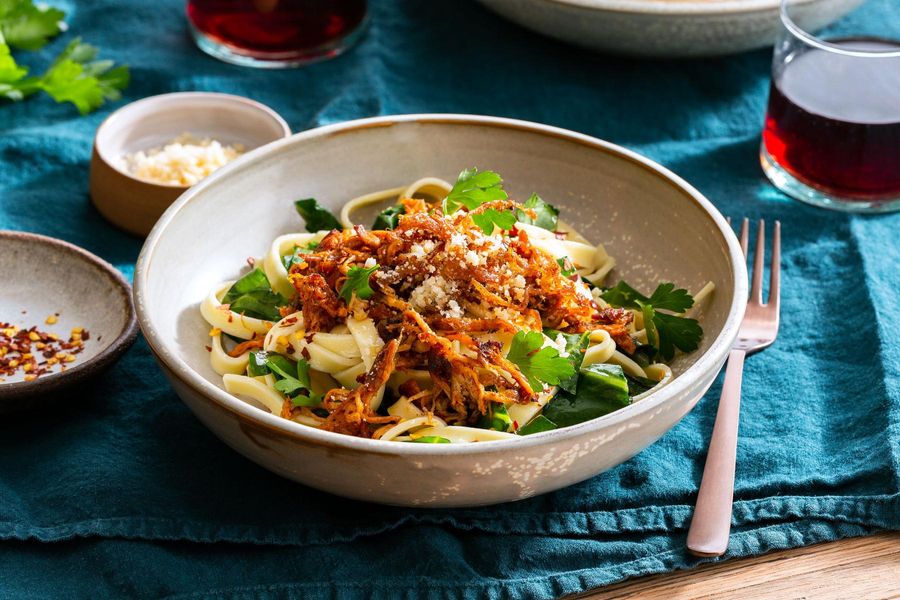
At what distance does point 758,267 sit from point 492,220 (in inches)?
41.6

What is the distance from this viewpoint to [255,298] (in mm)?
3207

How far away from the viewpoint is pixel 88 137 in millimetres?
4461

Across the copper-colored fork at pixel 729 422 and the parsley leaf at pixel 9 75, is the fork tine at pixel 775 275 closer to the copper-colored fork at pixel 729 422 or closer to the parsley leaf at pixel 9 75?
the copper-colored fork at pixel 729 422

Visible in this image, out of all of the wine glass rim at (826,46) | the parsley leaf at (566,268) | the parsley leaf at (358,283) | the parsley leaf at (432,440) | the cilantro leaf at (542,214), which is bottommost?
the cilantro leaf at (542,214)

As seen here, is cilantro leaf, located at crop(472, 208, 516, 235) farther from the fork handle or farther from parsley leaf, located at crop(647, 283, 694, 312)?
the fork handle

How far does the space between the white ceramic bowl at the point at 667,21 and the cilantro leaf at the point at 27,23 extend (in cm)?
200

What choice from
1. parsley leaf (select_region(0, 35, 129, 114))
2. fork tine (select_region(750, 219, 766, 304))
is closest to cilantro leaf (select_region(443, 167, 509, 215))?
fork tine (select_region(750, 219, 766, 304))

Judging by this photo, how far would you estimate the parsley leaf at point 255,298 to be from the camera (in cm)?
319

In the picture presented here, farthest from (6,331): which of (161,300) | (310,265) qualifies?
(310,265)

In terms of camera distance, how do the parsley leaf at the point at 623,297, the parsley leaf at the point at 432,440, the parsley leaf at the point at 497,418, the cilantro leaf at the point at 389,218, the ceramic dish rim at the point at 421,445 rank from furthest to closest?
the cilantro leaf at the point at 389,218 < the parsley leaf at the point at 623,297 < the parsley leaf at the point at 497,418 < the parsley leaf at the point at 432,440 < the ceramic dish rim at the point at 421,445

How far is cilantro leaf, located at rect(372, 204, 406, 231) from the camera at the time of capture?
3369 millimetres

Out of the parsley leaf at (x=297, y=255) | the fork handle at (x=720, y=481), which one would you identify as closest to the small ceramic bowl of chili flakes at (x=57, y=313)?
the parsley leaf at (x=297, y=255)

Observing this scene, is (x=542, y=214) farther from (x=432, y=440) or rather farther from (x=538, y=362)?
(x=432, y=440)

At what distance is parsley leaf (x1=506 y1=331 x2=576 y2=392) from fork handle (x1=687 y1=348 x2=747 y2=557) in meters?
0.47
